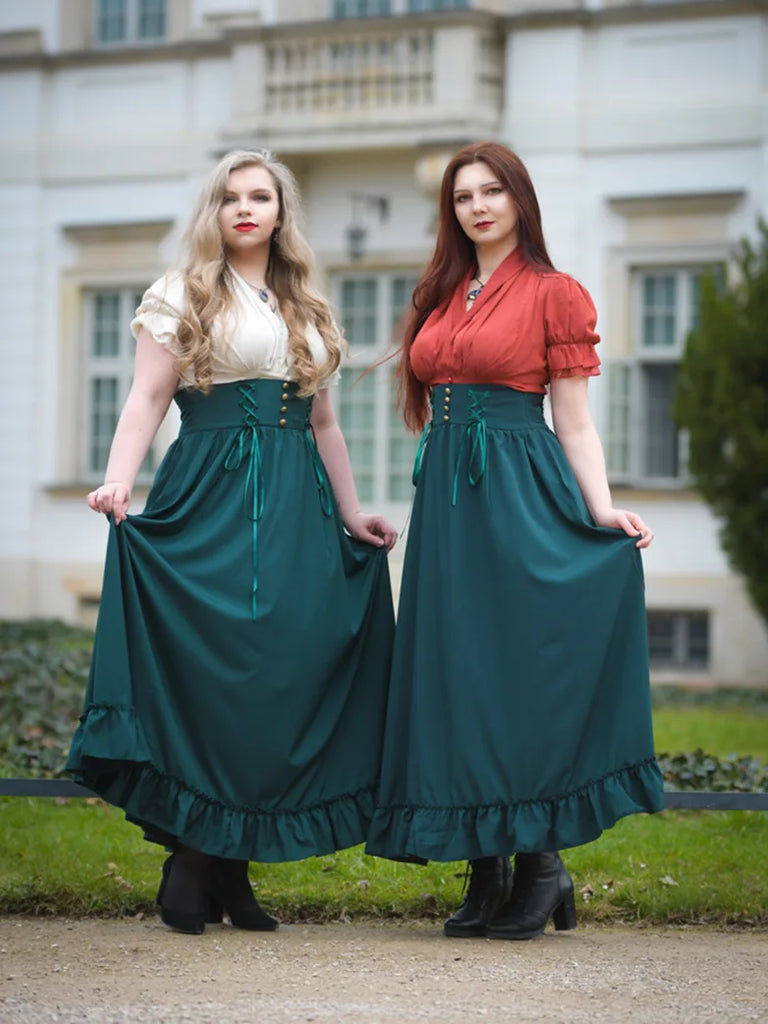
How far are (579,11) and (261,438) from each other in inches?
Result: 375

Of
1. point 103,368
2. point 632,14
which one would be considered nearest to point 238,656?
point 632,14

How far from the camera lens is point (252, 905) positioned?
14.4ft

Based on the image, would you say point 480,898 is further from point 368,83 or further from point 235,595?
point 368,83

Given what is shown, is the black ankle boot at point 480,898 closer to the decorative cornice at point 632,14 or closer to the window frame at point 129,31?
the decorative cornice at point 632,14

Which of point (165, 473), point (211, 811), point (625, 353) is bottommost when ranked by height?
point (211, 811)

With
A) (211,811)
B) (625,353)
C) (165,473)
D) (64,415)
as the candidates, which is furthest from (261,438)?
(64,415)

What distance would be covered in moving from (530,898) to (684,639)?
9.21 m

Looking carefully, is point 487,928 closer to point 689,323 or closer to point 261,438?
point 261,438

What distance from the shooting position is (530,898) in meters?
4.28

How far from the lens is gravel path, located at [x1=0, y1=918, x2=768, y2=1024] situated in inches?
139

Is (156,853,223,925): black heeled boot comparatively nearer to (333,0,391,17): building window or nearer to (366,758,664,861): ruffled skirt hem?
(366,758,664,861): ruffled skirt hem

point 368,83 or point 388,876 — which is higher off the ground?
point 368,83

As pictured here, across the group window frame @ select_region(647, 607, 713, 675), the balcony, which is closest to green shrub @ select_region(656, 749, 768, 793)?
window frame @ select_region(647, 607, 713, 675)

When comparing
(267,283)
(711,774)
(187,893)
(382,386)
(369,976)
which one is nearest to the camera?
(369,976)
